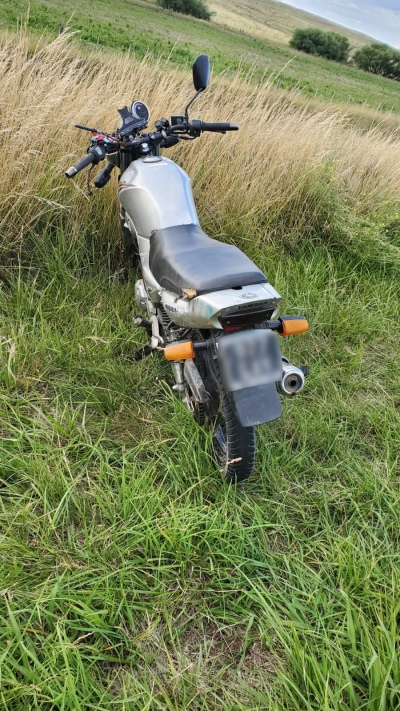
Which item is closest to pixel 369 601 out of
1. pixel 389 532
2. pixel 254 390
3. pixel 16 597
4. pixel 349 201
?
pixel 389 532

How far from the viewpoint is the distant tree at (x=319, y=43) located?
47.2 meters

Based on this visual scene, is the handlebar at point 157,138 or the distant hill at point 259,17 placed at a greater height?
the distant hill at point 259,17

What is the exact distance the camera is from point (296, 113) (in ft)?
14.6

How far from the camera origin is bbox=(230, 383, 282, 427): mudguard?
1.50 meters

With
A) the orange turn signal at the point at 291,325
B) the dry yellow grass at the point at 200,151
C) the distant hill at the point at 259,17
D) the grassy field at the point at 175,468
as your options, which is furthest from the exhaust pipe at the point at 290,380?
the distant hill at the point at 259,17

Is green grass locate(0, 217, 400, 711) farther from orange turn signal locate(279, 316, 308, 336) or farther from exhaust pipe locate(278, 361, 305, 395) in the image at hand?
orange turn signal locate(279, 316, 308, 336)

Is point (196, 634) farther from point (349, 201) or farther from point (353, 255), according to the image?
point (349, 201)

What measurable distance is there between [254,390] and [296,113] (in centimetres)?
388

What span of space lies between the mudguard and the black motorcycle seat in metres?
0.35

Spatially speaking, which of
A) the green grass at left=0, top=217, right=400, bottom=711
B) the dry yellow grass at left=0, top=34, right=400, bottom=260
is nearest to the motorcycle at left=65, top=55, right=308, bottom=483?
the green grass at left=0, top=217, right=400, bottom=711

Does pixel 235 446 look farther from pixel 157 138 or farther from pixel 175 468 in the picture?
pixel 157 138

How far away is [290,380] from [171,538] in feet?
2.20

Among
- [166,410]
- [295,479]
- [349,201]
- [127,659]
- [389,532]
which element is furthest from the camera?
[349,201]

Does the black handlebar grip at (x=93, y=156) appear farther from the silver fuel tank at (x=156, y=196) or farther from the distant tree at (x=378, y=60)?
the distant tree at (x=378, y=60)
